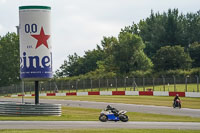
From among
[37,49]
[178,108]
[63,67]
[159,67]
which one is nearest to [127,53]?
[159,67]

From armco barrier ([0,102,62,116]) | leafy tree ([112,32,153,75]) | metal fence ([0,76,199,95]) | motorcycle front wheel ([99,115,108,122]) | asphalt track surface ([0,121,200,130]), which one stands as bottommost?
asphalt track surface ([0,121,200,130])

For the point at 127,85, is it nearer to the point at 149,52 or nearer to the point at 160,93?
the point at 160,93

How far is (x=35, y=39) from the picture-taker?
3862cm

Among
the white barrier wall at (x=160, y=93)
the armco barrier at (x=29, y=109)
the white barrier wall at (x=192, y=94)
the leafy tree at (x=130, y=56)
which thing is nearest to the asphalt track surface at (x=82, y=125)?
the armco barrier at (x=29, y=109)

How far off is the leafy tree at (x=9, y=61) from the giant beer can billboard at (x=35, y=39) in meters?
108

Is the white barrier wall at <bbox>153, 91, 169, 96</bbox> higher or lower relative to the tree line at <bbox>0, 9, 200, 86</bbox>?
lower

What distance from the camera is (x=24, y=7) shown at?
1522 inches

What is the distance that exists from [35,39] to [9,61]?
108558 mm

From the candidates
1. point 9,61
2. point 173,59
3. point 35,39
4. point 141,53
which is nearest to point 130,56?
point 141,53

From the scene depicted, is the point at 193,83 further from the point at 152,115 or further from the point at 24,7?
the point at 24,7

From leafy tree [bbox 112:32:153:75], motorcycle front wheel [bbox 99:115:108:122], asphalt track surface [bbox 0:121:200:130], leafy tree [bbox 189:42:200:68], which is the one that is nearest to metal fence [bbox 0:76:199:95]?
motorcycle front wheel [bbox 99:115:108:122]

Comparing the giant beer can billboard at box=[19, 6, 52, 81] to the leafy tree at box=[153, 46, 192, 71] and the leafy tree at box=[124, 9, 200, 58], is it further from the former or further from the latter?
the leafy tree at box=[124, 9, 200, 58]

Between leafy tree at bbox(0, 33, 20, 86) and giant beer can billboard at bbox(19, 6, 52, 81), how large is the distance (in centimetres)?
10776

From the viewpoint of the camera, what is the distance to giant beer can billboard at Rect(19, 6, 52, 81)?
126ft
